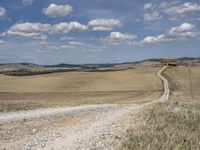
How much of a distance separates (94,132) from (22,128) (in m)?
4.56

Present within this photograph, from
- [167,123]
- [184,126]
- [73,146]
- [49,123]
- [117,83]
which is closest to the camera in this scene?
[73,146]

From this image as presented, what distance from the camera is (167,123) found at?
22.9 metres

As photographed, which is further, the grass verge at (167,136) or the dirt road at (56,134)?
the dirt road at (56,134)

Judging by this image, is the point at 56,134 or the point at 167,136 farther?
the point at 56,134

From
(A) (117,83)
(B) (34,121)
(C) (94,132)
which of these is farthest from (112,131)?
(A) (117,83)

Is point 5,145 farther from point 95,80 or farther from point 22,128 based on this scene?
point 95,80

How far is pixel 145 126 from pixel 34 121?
821 centimetres

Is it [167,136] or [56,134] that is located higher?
[167,136]

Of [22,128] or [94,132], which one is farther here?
[22,128]

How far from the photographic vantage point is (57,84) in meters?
99.2

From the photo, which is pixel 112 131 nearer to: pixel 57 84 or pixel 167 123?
pixel 167 123

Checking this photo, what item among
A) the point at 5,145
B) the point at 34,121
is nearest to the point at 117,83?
the point at 34,121

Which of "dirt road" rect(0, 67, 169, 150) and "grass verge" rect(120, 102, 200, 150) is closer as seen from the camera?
"grass verge" rect(120, 102, 200, 150)

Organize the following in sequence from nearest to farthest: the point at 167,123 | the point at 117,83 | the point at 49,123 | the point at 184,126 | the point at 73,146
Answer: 1. the point at 73,146
2. the point at 184,126
3. the point at 167,123
4. the point at 49,123
5. the point at 117,83
